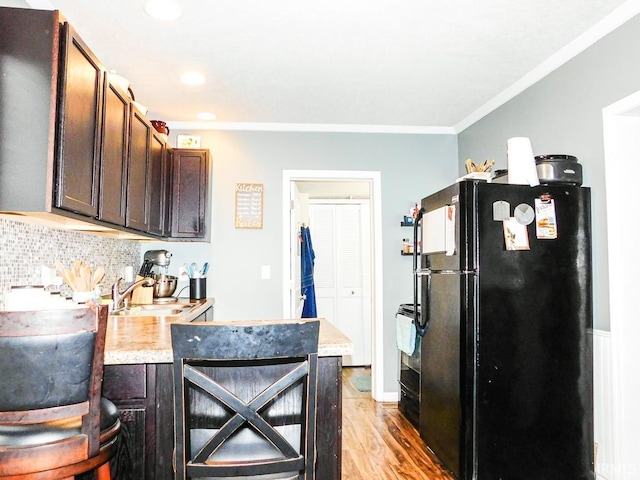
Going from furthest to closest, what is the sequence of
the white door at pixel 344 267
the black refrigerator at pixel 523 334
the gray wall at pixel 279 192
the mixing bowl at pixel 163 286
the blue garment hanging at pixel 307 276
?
the white door at pixel 344 267 → the blue garment hanging at pixel 307 276 → the gray wall at pixel 279 192 → the mixing bowl at pixel 163 286 → the black refrigerator at pixel 523 334

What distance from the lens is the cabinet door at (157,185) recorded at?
3.01 m

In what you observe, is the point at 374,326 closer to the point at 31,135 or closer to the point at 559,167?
the point at 559,167

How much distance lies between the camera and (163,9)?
6.98 ft

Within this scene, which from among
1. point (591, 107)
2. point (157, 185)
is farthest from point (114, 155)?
point (591, 107)

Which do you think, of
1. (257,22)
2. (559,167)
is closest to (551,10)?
(559,167)

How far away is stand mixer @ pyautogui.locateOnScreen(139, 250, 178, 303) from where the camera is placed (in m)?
3.43

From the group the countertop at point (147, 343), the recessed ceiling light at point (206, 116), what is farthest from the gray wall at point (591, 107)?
the recessed ceiling light at point (206, 116)

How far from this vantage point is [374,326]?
3971 mm

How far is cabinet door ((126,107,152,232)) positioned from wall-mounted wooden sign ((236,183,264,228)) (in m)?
1.03

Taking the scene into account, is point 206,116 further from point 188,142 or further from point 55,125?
point 55,125

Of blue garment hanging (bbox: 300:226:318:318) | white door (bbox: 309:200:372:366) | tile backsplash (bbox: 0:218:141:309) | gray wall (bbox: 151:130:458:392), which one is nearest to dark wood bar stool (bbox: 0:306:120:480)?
tile backsplash (bbox: 0:218:141:309)

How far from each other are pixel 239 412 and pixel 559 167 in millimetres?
2134

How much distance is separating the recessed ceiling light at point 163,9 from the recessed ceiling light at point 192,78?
0.67 meters

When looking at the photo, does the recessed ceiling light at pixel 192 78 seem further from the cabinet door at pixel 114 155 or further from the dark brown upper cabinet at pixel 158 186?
the cabinet door at pixel 114 155
